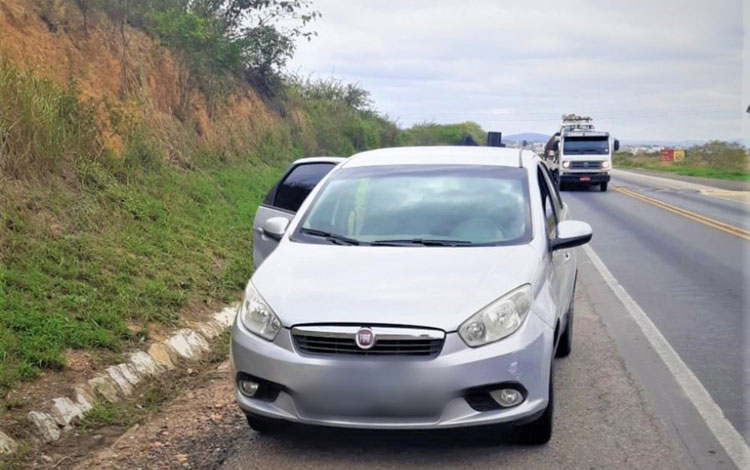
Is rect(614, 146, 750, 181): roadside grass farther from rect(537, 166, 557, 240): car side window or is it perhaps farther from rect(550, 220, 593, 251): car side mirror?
rect(550, 220, 593, 251): car side mirror

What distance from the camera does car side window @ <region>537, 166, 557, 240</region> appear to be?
241 inches

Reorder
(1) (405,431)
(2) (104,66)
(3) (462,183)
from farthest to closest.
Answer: (2) (104,66) < (3) (462,183) < (1) (405,431)

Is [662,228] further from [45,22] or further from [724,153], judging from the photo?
[724,153]

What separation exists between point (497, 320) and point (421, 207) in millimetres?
1523

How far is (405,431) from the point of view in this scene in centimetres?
459

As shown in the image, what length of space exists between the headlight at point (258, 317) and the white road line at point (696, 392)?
8.66ft

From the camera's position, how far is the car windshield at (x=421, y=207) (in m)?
5.68

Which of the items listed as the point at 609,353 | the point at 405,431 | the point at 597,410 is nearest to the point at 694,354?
the point at 609,353

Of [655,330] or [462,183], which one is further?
[655,330]

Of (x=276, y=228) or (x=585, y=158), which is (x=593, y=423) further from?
(x=585, y=158)

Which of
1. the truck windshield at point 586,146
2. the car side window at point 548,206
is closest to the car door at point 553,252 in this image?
the car side window at point 548,206

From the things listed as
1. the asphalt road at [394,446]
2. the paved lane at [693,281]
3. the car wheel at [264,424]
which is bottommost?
the paved lane at [693,281]

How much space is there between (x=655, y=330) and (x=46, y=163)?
6.49 meters

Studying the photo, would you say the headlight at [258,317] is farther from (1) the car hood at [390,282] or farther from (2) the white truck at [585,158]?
(2) the white truck at [585,158]
